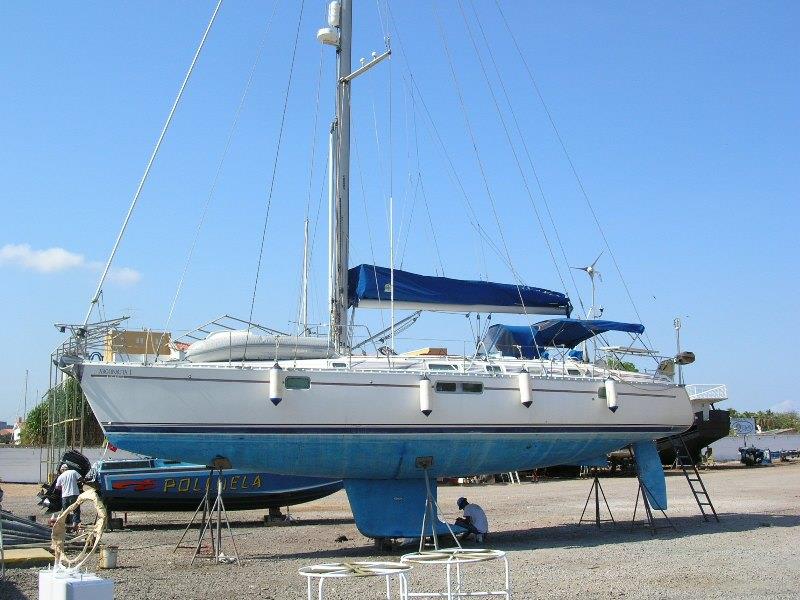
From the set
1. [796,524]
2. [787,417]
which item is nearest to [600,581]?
[796,524]

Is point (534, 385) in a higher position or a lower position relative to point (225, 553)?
higher

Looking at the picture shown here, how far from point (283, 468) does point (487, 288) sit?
6188 millimetres

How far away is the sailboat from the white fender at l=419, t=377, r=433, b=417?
2 centimetres

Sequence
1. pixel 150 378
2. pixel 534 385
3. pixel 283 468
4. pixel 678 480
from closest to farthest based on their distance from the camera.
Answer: pixel 150 378 → pixel 283 468 → pixel 534 385 → pixel 678 480

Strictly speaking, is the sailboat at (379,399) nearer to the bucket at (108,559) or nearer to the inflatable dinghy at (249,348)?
the inflatable dinghy at (249,348)

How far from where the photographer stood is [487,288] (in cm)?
1833

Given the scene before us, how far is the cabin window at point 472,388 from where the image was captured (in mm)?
15359

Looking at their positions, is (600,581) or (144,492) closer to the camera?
(600,581)

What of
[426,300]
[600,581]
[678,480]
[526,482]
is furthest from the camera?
[526,482]

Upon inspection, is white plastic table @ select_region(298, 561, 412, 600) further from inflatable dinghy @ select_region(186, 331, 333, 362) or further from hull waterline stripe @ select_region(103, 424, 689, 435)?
inflatable dinghy @ select_region(186, 331, 333, 362)

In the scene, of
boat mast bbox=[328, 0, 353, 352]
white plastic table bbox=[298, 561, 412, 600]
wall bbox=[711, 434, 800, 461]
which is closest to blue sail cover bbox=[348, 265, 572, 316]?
boat mast bbox=[328, 0, 353, 352]

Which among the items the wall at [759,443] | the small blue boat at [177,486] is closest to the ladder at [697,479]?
the small blue boat at [177,486]

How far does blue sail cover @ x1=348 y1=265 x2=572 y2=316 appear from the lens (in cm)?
1716

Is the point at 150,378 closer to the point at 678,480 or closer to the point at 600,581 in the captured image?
the point at 600,581
